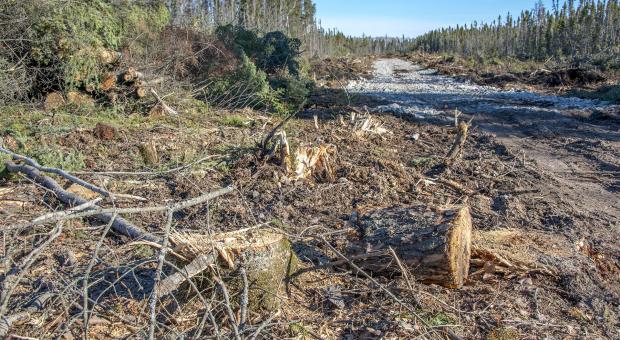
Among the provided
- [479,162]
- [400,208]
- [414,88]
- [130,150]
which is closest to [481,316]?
[400,208]

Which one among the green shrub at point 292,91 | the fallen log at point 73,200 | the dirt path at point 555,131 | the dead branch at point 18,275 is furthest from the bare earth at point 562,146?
the dead branch at point 18,275

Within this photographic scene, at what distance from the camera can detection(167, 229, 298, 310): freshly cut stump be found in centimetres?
294

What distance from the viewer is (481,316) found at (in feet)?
9.95

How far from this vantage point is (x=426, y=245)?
3.29 metres

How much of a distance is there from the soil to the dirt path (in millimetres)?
49

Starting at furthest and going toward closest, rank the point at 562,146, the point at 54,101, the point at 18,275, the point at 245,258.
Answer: the point at 54,101 < the point at 562,146 < the point at 245,258 < the point at 18,275

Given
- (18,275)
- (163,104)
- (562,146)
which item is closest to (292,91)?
(163,104)

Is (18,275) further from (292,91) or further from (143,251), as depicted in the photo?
(292,91)

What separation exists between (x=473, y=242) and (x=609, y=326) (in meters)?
0.96

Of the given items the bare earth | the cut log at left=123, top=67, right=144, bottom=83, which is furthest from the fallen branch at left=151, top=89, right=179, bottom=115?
the bare earth

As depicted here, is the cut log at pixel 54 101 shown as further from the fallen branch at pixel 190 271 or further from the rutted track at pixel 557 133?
the fallen branch at pixel 190 271

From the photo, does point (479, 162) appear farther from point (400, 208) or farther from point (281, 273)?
point (281, 273)

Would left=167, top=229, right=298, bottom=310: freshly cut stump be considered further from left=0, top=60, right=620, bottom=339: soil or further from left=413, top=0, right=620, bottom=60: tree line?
left=413, top=0, right=620, bottom=60: tree line

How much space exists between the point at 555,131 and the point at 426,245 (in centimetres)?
759
